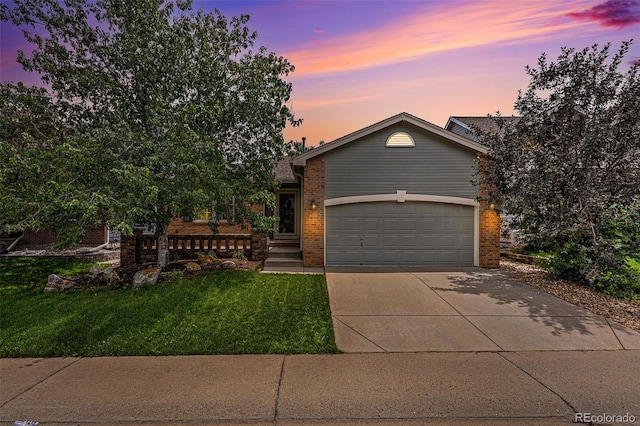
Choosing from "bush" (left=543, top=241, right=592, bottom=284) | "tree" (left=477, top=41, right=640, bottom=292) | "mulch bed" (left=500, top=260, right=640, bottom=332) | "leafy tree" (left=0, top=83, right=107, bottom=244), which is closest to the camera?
"mulch bed" (left=500, top=260, right=640, bottom=332)

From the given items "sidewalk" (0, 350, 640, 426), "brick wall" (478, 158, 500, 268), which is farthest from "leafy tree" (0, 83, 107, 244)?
"brick wall" (478, 158, 500, 268)

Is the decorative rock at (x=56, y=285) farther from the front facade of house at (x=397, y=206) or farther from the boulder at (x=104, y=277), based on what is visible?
the front facade of house at (x=397, y=206)

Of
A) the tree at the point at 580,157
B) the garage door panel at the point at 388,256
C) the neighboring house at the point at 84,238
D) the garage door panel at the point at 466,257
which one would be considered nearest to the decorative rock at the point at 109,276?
the garage door panel at the point at 388,256

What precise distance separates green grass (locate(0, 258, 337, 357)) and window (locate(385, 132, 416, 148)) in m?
5.43

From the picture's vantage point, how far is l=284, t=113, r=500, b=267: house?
1082cm

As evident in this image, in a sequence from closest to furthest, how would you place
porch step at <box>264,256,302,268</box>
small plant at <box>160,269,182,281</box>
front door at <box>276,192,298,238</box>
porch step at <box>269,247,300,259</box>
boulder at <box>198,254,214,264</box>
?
small plant at <box>160,269,182,281</box>, boulder at <box>198,254,214,264</box>, porch step at <box>264,256,302,268</box>, porch step at <box>269,247,300,259</box>, front door at <box>276,192,298,238</box>

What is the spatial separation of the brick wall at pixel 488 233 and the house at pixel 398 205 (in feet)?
0.10

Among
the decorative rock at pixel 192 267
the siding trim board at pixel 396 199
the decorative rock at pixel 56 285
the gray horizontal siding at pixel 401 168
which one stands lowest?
the decorative rock at pixel 56 285

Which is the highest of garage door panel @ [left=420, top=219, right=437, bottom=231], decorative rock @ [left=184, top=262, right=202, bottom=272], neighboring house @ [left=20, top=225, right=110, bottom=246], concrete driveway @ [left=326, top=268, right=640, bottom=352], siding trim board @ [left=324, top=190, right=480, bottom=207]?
siding trim board @ [left=324, top=190, right=480, bottom=207]

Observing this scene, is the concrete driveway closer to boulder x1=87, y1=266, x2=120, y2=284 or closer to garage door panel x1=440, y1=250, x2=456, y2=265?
garage door panel x1=440, y1=250, x2=456, y2=265

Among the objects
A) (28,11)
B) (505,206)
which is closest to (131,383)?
(505,206)

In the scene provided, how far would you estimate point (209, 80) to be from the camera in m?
8.67

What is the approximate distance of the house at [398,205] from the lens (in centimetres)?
1082

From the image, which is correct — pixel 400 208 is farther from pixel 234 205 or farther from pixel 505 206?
pixel 234 205
